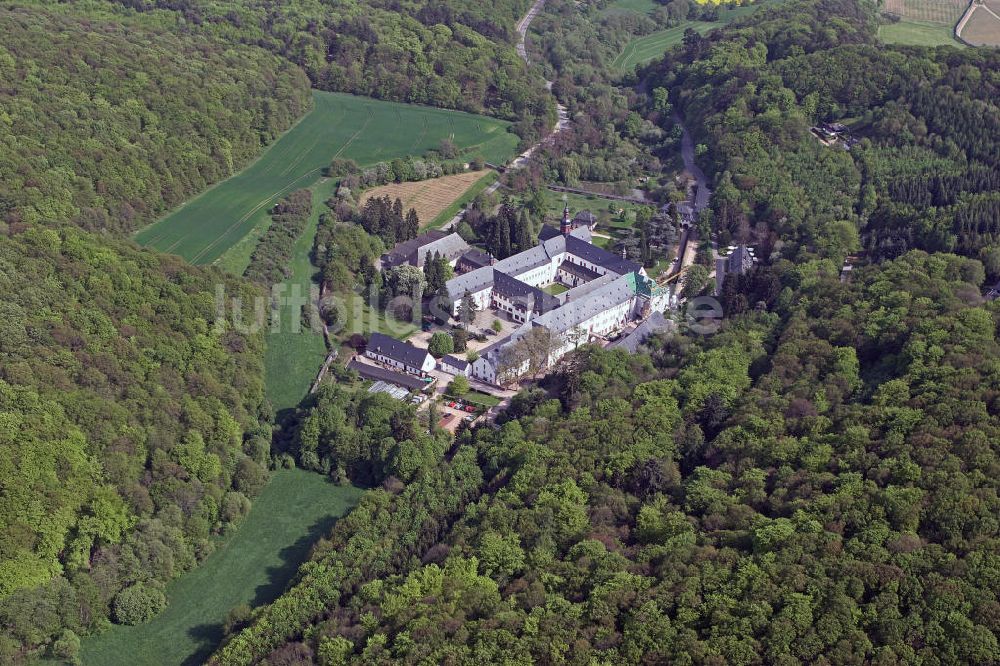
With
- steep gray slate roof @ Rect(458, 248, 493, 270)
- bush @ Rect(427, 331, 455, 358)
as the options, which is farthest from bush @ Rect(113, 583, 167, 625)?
steep gray slate roof @ Rect(458, 248, 493, 270)

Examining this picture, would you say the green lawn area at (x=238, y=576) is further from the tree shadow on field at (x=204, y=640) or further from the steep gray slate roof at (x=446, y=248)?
the steep gray slate roof at (x=446, y=248)

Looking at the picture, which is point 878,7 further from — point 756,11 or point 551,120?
point 551,120

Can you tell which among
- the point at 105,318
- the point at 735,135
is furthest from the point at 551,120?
the point at 105,318

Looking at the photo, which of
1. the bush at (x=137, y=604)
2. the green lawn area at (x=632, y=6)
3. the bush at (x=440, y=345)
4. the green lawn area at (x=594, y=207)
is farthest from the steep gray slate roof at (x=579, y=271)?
the green lawn area at (x=632, y=6)

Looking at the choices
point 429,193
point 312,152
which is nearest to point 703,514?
point 429,193

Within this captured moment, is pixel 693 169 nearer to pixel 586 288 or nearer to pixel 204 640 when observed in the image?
pixel 586 288

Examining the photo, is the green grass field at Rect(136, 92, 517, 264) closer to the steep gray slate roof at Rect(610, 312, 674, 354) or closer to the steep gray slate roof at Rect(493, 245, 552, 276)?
the steep gray slate roof at Rect(493, 245, 552, 276)
